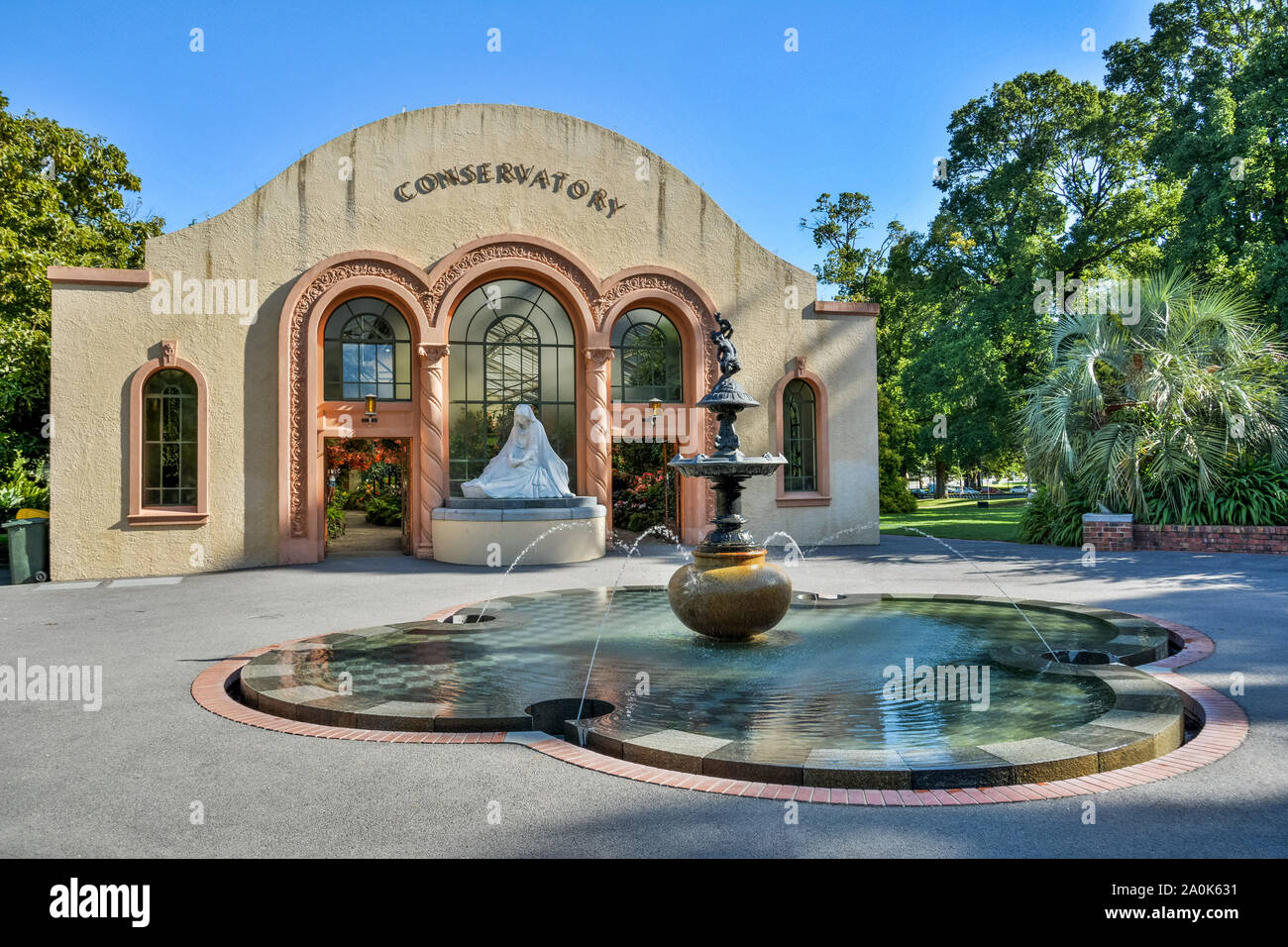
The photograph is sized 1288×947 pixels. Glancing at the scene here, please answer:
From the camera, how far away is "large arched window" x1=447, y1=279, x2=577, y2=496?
760 inches

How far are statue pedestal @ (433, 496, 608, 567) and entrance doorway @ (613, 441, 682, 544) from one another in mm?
6747

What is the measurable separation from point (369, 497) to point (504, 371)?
644 inches

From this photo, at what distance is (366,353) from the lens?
18.7m

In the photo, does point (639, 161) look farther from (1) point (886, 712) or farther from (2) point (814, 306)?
(1) point (886, 712)

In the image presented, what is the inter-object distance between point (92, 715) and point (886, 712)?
5677 millimetres

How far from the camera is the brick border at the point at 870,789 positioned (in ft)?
13.9

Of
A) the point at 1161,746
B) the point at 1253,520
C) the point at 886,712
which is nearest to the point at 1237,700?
the point at 1161,746

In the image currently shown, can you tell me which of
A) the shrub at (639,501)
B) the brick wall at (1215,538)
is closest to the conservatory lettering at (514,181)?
the shrub at (639,501)

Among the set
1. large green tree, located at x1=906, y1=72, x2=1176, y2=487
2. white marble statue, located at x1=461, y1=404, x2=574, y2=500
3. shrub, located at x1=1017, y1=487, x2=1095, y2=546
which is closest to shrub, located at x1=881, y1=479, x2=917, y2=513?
large green tree, located at x1=906, y1=72, x2=1176, y2=487

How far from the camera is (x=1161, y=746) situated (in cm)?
489

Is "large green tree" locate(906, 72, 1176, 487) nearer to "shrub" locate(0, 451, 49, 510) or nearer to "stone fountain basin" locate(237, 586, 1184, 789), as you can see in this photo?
"stone fountain basin" locate(237, 586, 1184, 789)

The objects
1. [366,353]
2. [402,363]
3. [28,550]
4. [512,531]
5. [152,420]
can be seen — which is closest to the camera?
[28,550]

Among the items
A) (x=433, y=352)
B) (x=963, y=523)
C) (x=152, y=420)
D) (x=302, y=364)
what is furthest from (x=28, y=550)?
(x=963, y=523)

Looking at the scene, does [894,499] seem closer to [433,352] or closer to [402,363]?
[433,352]
